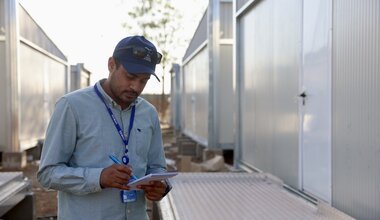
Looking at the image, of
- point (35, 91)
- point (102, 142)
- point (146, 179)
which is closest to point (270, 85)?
point (102, 142)

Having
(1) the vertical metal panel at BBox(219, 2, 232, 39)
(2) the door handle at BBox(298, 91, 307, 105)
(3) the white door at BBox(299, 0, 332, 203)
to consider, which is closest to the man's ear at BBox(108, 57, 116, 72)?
(3) the white door at BBox(299, 0, 332, 203)

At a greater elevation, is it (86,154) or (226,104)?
(226,104)

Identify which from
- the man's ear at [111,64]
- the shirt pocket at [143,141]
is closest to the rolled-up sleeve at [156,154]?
the shirt pocket at [143,141]

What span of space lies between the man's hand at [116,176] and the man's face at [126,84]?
0.39m

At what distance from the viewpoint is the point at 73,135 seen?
234cm

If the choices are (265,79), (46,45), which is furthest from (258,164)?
(46,45)

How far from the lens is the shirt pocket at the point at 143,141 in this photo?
250 centimetres

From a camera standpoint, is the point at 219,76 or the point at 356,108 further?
the point at 219,76

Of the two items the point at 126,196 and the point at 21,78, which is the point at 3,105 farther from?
the point at 126,196

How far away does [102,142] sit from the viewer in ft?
7.80

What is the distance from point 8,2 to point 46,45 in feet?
13.9

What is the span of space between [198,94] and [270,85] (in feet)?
28.0

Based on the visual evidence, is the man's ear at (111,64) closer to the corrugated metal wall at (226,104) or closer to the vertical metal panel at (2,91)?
the corrugated metal wall at (226,104)

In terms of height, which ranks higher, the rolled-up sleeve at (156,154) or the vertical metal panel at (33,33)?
the vertical metal panel at (33,33)
